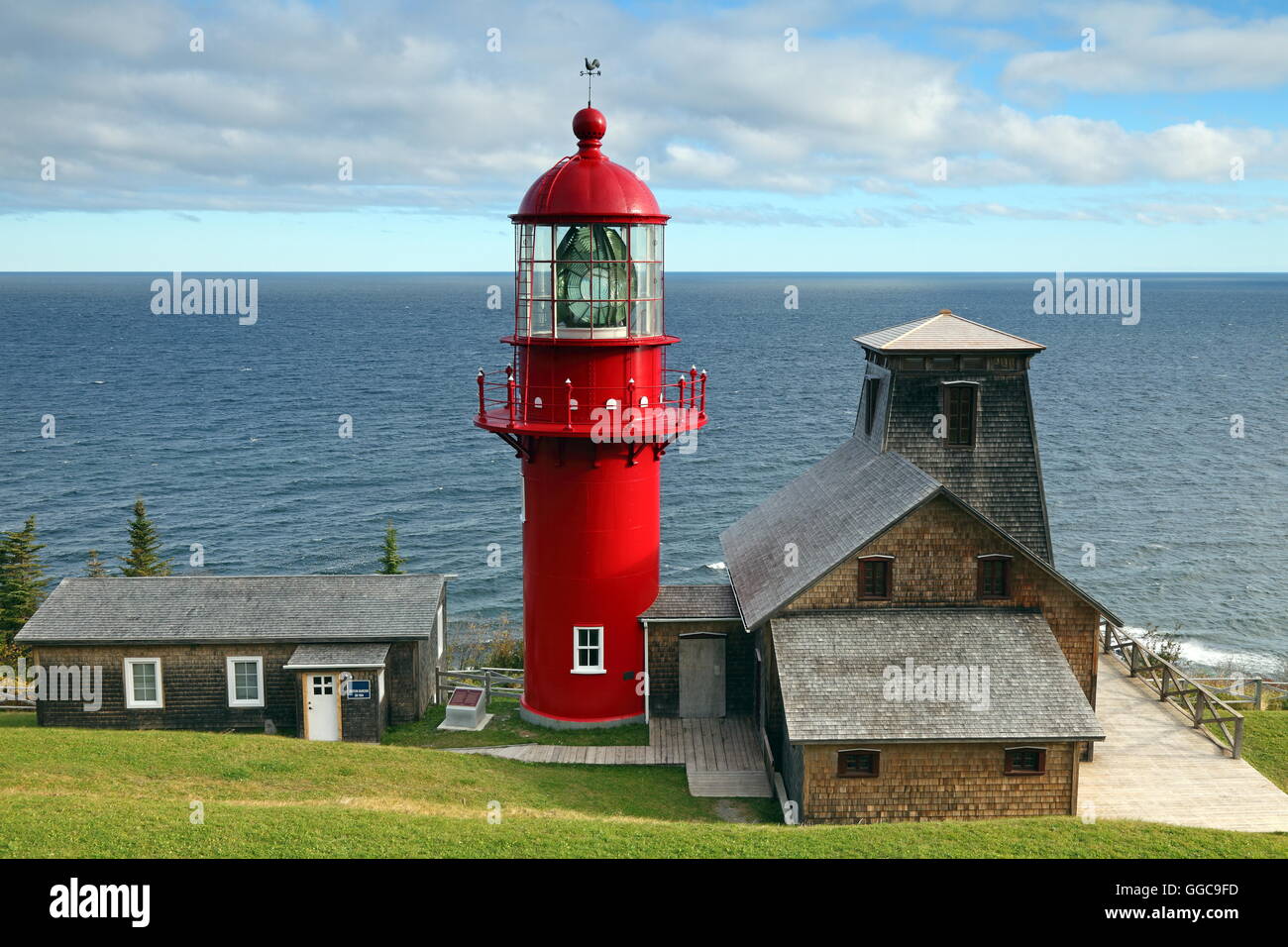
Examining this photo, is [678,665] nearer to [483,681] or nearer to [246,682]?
[483,681]

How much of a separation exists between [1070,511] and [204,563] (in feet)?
155

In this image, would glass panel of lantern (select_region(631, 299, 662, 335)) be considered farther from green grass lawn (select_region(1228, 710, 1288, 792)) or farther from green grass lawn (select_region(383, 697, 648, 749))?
green grass lawn (select_region(1228, 710, 1288, 792))

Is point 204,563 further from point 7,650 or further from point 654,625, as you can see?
point 654,625

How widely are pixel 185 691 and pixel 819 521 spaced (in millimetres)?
16290

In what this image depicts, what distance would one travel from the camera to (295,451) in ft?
266

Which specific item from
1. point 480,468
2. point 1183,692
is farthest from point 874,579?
point 480,468

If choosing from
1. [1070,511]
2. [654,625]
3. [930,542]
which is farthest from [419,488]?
[930,542]

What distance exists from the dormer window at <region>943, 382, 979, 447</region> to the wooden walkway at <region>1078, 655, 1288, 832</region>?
24.1 ft

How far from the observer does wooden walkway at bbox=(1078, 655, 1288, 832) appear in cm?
2109

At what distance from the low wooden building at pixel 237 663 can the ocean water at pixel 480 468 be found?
20596mm

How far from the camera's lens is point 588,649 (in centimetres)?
2745

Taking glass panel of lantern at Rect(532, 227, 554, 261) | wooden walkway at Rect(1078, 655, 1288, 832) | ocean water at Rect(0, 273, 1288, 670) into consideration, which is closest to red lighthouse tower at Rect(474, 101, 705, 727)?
glass panel of lantern at Rect(532, 227, 554, 261)

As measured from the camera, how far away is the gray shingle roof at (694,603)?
1084 inches

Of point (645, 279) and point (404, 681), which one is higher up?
point (645, 279)
